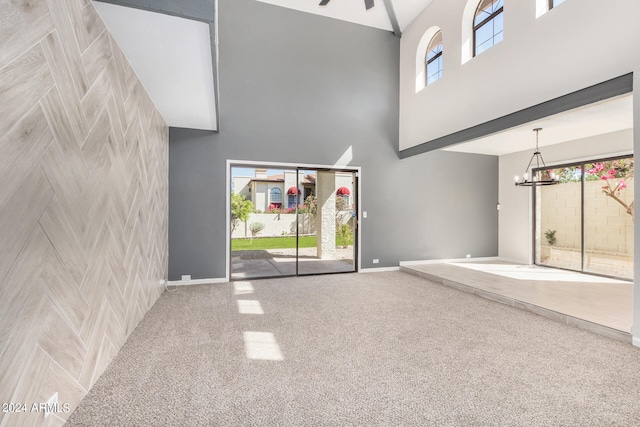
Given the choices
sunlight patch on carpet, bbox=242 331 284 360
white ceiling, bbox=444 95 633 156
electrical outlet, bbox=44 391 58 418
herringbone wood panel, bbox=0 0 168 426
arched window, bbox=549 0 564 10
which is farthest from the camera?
white ceiling, bbox=444 95 633 156

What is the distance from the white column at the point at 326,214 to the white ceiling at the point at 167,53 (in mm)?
3013

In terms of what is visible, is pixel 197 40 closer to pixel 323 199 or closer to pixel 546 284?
pixel 323 199

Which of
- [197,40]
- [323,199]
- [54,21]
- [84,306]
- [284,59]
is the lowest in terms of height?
[84,306]

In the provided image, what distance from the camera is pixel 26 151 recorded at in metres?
1.52

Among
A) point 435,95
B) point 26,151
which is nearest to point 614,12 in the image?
point 435,95

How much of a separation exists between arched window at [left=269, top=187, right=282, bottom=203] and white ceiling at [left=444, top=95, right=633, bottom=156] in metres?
3.68

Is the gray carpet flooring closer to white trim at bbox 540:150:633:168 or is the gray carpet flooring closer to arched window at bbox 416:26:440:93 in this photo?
white trim at bbox 540:150:633:168

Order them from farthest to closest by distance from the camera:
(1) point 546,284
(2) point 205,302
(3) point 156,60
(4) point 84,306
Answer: (1) point 546,284
(2) point 205,302
(3) point 156,60
(4) point 84,306

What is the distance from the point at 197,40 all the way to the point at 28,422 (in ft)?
8.95

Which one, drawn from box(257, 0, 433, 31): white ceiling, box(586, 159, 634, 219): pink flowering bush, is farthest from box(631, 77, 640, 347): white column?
box(257, 0, 433, 31): white ceiling

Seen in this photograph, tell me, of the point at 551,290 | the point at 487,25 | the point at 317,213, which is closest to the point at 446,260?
the point at 551,290

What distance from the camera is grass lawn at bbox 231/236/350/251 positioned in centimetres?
596

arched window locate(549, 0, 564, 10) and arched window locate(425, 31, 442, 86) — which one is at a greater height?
arched window locate(425, 31, 442, 86)

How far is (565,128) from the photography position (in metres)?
5.20
